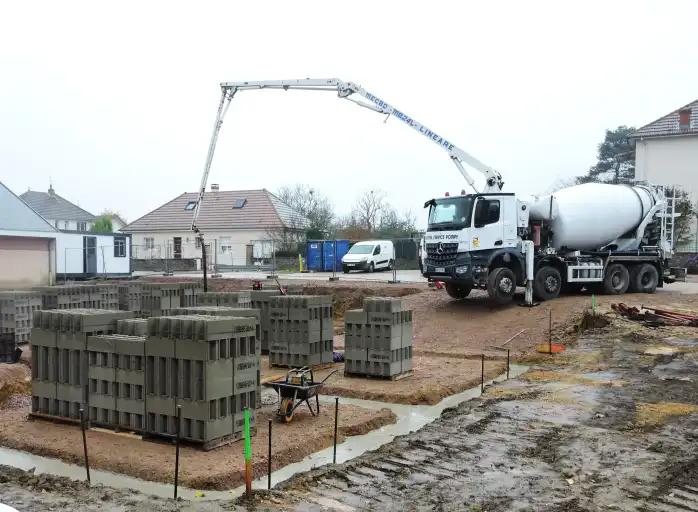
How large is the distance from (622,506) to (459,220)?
12.3 metres

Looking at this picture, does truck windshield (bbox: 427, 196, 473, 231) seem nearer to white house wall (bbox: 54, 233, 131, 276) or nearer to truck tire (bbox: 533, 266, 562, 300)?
truck tire (bbox: 533, 266, 562, 300)

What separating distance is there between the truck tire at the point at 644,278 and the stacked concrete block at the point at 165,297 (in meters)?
14.1

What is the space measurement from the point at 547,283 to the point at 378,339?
9.03m

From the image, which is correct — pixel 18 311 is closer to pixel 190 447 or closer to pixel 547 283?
pixel 190 447

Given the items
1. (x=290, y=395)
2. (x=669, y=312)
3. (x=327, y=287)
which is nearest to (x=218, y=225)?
(x=327, y=287)

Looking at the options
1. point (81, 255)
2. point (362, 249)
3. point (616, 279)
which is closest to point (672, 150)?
point (362, 249)

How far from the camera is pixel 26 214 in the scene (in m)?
31.6

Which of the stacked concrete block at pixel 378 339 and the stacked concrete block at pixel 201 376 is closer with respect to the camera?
the stacked concrete block at pixel 201 376

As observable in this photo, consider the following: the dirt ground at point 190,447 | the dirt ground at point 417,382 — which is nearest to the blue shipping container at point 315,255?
the dirt ground at point 417,382

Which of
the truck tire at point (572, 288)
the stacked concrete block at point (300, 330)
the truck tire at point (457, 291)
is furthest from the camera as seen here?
the truck tire at point (572, 288)

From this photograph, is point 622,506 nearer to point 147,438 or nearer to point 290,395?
point 290,395

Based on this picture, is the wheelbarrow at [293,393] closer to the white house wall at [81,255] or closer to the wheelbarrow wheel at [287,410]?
the wheelbarrow wheel at [287,410]

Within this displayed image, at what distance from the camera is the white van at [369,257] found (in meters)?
35.6

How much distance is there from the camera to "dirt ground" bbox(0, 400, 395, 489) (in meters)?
7.03
